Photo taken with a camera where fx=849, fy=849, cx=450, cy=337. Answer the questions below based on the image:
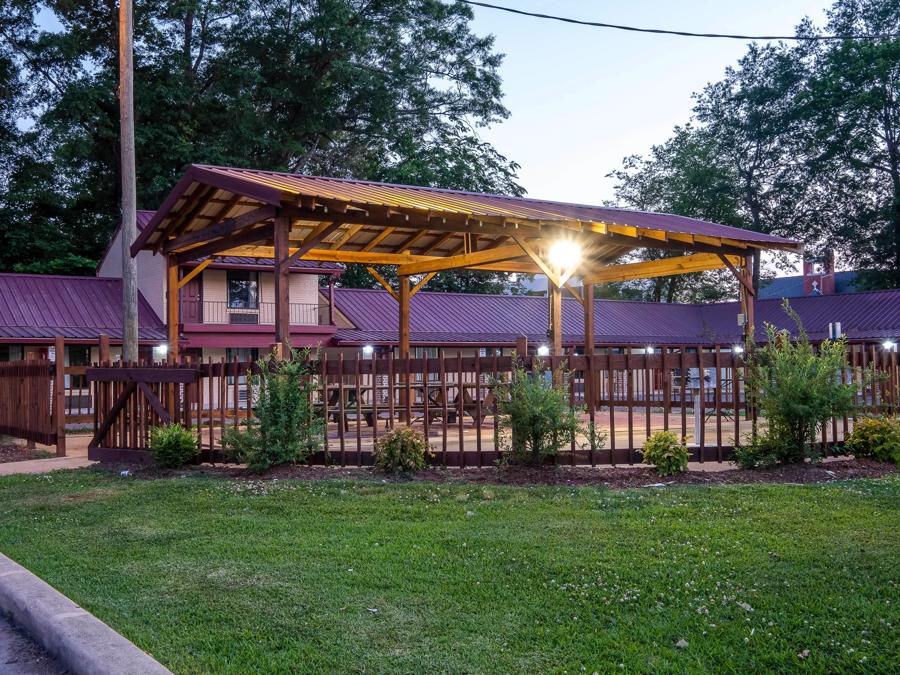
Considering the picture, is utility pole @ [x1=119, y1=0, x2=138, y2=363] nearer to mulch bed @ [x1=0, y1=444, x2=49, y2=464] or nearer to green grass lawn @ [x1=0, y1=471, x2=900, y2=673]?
mulch bed @ [x1=0, y1=444, x2=49, y2=464]

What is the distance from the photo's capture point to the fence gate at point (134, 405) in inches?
413

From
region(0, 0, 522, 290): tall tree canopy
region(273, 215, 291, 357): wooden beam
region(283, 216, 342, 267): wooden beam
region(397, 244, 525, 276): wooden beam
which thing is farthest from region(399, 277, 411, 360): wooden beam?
region(0, 0, 522, 290): tall tree canopy

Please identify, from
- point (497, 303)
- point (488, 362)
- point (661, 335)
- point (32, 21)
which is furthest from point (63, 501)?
point (32, 21)

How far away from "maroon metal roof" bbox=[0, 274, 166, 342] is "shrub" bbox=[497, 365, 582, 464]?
17.5m

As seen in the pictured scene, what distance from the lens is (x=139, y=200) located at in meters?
33.7

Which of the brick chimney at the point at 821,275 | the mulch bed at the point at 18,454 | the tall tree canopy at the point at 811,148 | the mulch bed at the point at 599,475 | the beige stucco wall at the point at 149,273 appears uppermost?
the tall tree canopy at the point at 811,148

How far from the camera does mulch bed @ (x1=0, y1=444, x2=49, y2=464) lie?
12.5 m

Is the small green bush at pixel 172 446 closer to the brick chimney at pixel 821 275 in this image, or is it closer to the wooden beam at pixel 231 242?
the wooden beam at pixel 231 242

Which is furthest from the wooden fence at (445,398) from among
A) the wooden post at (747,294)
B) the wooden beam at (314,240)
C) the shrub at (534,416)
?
the wooden post at (747,294)

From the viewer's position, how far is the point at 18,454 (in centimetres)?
1308

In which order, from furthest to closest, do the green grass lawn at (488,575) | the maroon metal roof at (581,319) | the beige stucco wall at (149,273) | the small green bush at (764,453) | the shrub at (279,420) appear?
the maroon metal roof at (581,319) < the beige stucco wall at (149,273) < the shrub at (279,420) < the small green bush at (764,453) < the green grass lawn at (488,575)

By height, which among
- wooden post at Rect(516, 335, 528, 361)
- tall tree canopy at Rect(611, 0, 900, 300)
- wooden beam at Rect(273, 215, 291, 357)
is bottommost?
wooden post at Rect(516, 335, 528, 361)

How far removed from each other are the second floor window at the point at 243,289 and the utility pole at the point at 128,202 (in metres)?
13.1

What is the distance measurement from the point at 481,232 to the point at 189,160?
23.6 meters
